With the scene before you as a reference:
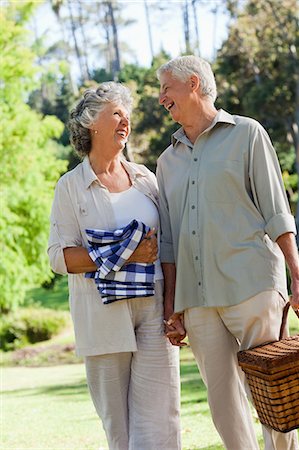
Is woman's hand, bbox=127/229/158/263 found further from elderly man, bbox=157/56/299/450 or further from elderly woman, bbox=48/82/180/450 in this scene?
elderly man, bbox=157/56/299/450

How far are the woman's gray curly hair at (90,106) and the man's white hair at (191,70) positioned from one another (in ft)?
0.73

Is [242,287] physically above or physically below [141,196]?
below

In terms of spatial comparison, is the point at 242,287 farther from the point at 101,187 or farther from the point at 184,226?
the point at 101,187

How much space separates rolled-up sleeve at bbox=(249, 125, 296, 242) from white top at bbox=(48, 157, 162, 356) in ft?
1.92

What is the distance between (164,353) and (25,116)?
14.3 m

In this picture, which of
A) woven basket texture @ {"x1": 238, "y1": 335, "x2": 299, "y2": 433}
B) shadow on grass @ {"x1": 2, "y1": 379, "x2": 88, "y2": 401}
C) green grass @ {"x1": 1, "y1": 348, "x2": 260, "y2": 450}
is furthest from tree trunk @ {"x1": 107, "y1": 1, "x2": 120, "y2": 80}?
woven basket texture @ {"x1": 238, "y1": 335, "x2": 299, "y2": 433}

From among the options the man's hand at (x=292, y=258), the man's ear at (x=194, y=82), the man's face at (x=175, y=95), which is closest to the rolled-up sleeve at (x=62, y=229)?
the man's face at (x=175, y=95)

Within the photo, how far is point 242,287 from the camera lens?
369 cm

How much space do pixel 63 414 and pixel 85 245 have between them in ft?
14.4

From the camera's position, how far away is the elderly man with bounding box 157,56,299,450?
370 centimetres

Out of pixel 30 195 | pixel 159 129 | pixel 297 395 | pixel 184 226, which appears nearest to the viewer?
pixel 297 395

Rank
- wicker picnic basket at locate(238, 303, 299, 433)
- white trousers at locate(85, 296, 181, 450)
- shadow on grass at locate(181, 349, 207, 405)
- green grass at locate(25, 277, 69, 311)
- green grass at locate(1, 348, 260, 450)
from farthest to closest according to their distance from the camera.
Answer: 1. green grass at locate(25, 277, 69, 311)
2. shadow on grass at locate(181, 349, 207, 405)
3. green grass at locate(1, 348, 260, 450)
4. white trousers at locate(85, 296, 181, 450)
5. wicker picnic basket at locate(238, 303, 299, 433)

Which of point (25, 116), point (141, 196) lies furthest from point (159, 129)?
point (141, 196)

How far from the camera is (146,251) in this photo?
12.7 ft
